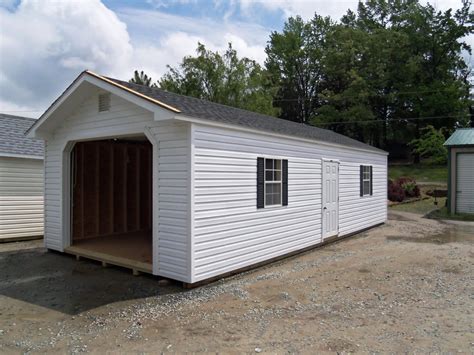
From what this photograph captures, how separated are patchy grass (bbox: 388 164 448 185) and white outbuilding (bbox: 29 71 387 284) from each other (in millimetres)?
16465

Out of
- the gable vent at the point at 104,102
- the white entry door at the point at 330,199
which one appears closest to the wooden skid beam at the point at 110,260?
the gable vent at the point at 104,102

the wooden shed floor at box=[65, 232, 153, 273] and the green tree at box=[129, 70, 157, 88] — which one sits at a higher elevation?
the green tree at box=[129, 70, 157, 88]

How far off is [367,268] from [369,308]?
231 cm

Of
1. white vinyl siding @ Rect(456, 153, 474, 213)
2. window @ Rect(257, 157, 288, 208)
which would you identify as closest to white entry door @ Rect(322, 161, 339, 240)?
window @ Rect(257, 157, 288, 208)

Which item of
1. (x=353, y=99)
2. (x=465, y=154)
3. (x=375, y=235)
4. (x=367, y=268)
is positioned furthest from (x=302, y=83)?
(x=367, y=268)

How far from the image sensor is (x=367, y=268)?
710cm

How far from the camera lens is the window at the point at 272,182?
293 inches

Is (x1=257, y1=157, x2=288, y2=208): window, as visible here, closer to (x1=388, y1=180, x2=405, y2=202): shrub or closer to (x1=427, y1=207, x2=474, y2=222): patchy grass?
(x1=427, y1=207, x2=474, y2=222): patchy grass

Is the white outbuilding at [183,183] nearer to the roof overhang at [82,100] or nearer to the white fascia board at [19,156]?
the roof overhang at [82,100]

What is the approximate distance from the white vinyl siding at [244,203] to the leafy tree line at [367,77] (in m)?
22.1

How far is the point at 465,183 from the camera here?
1525 cm

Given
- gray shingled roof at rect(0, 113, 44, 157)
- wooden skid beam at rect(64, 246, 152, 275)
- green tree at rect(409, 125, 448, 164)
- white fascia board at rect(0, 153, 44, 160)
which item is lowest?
wooden skid beam at rect(64, 246, 152, 275)

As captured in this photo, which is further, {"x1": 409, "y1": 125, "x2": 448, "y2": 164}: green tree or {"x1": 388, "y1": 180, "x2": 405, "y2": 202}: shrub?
{"x1": 409, "y1": 125, "x2": 448, "y2": 164}: green tree

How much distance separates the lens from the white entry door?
947 cm
